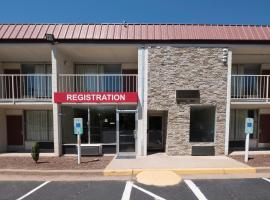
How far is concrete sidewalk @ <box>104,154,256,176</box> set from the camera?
8820 mm

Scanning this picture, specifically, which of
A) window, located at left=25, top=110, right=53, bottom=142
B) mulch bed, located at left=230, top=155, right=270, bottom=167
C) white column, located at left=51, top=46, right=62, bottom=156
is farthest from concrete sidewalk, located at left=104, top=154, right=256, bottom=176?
window, located at left=25, top=110, right=53, bottom=142

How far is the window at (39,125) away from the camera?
1322 centimetres

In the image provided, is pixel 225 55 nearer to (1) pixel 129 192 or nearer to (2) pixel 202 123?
(2) pixel 202 123

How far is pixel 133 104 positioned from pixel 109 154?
313 centimetres

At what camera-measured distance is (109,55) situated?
491 inches

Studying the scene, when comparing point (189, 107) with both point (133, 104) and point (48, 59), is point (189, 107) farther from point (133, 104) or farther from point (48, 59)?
point (48, 59)

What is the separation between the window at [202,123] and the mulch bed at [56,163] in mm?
4774

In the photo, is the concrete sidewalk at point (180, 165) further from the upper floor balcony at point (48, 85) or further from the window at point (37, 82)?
the window at point (37, 82)

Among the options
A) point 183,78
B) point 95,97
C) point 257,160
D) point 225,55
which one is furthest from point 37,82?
point 257,160

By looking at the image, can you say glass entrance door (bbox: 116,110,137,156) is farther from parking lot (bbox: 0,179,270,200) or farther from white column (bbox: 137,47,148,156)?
parking lot (bbox: 0,179,270,200)

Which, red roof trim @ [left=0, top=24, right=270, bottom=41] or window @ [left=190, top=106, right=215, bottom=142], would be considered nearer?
red roof trim @ [left=0, top=24, right=270, bottom=41]

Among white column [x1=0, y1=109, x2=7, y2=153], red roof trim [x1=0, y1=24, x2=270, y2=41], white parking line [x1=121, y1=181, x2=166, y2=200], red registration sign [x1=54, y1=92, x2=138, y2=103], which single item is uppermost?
red roof trim [x1=0, y1=24, x2=270, y2=41]

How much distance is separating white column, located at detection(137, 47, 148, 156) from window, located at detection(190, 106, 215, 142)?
262 cm

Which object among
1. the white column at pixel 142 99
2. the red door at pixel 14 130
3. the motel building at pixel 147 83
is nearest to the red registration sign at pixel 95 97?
the motel building at pixel 147 83
